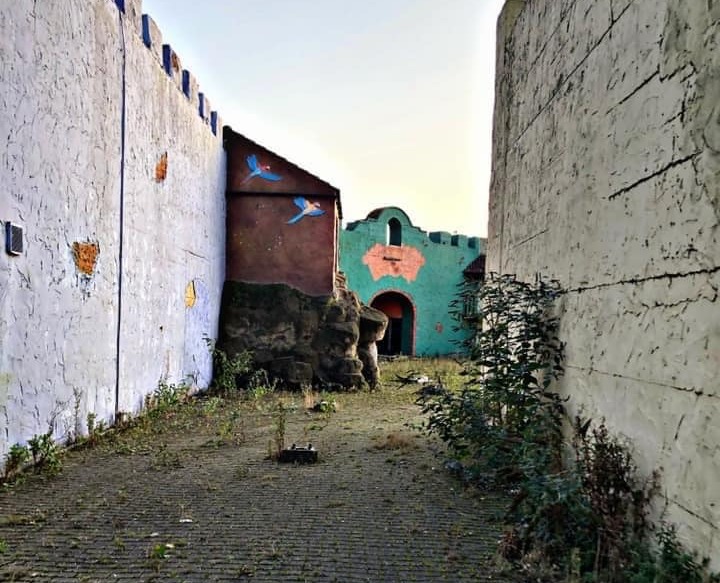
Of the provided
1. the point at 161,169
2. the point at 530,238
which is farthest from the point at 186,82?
the point at 530,238

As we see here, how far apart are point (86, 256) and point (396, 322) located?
52.1ft

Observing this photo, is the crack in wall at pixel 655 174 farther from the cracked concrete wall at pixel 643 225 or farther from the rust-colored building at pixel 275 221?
the rust-colored building at pixel 275 221

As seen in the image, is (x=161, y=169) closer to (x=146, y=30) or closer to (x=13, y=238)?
(x=146, y=30)

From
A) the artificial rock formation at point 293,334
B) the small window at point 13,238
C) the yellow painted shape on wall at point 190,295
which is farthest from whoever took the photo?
the artificial rock formation at point 293,334

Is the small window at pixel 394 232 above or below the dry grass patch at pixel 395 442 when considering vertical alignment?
above

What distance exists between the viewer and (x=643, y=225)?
2.73m

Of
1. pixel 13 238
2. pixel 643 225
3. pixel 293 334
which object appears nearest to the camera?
pixel 643 225

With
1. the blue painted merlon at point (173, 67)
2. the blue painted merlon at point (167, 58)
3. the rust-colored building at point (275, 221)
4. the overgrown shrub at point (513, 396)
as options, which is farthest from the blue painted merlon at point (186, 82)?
the overgrown shrub at point (513, 396)

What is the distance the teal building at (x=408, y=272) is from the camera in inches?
727

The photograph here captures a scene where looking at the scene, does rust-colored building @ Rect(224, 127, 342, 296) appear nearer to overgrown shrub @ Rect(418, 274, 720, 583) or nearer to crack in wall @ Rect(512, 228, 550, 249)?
crack in wall @ Rect(512, 228, 550, 249)

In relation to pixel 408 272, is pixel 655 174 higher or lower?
lower

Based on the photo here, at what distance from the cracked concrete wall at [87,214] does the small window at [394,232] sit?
11.4 meters

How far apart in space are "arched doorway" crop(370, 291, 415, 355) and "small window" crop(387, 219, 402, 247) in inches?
77.1

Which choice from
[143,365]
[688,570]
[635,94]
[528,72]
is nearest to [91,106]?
[143,365]
